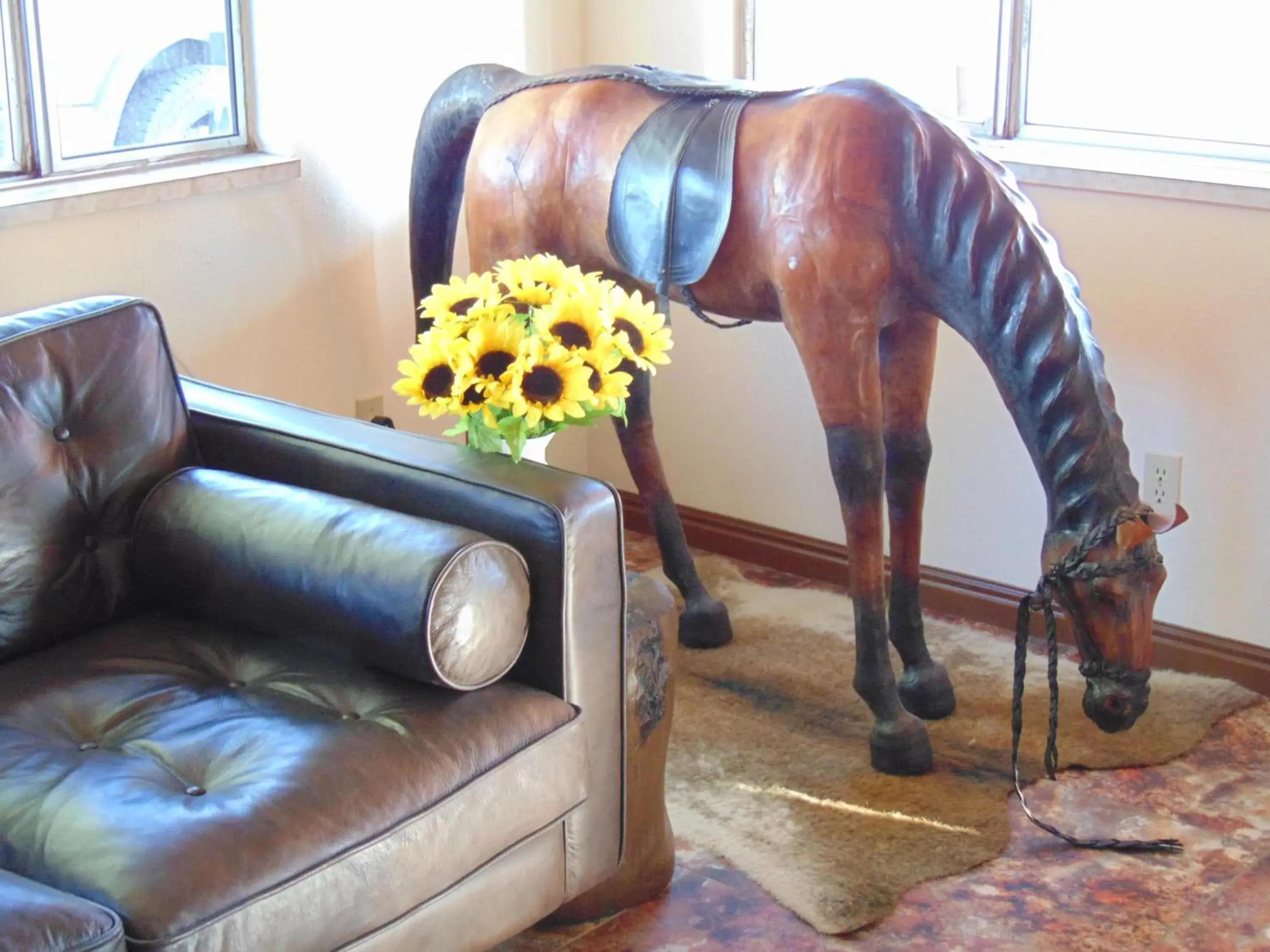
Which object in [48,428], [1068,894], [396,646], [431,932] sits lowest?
[1068,894]

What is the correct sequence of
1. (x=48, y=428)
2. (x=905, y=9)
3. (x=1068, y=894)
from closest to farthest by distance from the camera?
(x=48, y=428), (x=1068, y=894), (x=905, y=9)

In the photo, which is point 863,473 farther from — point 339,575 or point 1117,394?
point 339,575

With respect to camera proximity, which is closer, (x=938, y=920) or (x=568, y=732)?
(x=568, y=732)

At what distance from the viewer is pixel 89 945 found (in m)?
1.41

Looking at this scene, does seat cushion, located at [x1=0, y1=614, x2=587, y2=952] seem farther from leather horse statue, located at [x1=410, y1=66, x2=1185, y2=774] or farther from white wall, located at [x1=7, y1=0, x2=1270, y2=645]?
white wall, located at [x1=7, y1=0, x2=1270, y2=645]

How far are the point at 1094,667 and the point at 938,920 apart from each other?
0.50 m

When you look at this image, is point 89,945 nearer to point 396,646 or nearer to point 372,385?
point 396,646

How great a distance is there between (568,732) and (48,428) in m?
0.85

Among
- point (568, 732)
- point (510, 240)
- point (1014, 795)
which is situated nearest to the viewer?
point (568, 732)

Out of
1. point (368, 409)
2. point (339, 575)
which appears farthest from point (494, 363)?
point (368, 409)

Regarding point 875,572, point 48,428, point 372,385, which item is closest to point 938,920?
point 875,572

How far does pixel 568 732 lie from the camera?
193cm

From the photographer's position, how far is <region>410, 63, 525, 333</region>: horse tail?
2.94m

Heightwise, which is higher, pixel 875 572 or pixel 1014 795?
pixel 875 572
